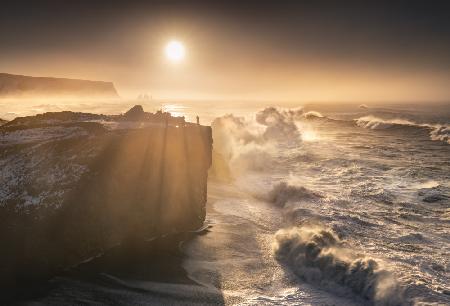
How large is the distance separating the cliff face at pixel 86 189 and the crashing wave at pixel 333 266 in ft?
13.3

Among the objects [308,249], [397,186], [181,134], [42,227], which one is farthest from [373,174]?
[42,227]

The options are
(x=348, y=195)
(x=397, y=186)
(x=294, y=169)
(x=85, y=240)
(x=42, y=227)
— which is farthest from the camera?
(x=294, y=169)

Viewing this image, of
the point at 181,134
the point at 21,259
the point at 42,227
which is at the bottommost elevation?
the point at 21,259

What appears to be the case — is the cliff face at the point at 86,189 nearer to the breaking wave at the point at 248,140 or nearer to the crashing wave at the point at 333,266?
the crashing wave at the point at 333,266

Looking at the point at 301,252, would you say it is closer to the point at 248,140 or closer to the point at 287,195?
the point at 287,195

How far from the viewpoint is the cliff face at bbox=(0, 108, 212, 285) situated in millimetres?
8711

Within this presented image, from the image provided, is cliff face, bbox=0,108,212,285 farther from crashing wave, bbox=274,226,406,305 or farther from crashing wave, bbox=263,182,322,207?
crashing wave, bbox=263,182,322,207

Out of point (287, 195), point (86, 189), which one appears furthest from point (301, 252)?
point (86, 189)

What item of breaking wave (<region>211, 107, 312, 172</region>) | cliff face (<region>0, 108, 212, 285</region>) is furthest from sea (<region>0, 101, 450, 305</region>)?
breaking wave (<region>211, 107, 312, 172</region>)

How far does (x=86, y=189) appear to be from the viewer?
9.80 m

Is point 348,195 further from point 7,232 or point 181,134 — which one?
point 7,232

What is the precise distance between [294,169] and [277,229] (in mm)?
12812

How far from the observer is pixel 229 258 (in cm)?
1084

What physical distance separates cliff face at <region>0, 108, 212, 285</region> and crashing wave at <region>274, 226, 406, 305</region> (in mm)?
4045
